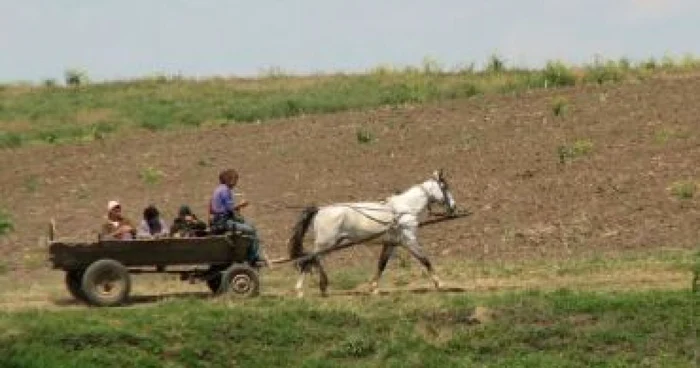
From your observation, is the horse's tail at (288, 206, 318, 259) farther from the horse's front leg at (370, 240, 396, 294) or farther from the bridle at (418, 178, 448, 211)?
the bridle at (418, 178, 448, 211)

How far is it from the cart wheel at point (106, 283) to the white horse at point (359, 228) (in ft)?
7.02

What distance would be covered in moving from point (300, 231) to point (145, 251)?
193cm

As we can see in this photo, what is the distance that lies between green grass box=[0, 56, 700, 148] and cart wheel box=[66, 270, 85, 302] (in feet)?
60.4

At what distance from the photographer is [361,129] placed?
32.2 m

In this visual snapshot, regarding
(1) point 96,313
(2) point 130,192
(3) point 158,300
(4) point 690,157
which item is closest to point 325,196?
(2) point 130,192

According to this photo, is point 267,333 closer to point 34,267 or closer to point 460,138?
point 34,267

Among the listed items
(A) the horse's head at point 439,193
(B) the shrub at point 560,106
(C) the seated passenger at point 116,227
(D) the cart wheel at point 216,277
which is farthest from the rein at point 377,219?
(B) the shrub at point 560,106

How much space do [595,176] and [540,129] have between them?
14.0ft

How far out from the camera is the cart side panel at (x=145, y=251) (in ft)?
58.1

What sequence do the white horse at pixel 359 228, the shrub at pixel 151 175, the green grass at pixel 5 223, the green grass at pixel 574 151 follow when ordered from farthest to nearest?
the shrub at pixel 151 175, the green grass at pixel 574 151, the green grass at pixel 5 223, the white horse at pixel 359 228

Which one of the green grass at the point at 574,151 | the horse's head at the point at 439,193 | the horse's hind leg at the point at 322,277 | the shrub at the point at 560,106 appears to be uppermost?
the shrub at the point at 560,106

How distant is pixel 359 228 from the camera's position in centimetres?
1827

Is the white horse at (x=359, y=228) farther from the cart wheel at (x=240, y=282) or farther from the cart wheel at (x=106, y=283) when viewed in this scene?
the cart wheel at (x=106, y=283)

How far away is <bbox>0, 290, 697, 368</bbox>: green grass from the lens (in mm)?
15547
